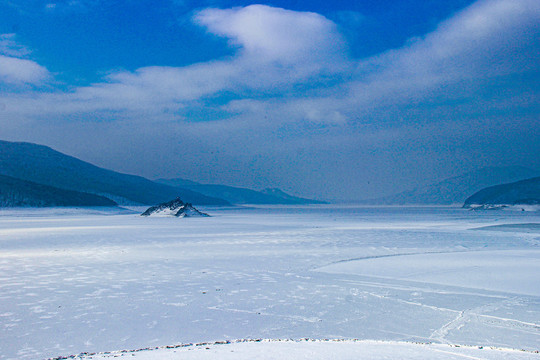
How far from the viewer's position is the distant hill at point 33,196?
322ft

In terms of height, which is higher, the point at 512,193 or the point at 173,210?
the point at 512,193

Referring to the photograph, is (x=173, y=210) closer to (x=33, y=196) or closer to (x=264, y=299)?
(x=264, y=299)

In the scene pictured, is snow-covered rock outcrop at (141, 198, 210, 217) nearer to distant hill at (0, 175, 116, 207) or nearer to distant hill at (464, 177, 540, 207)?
distant hill at (0, 175, 116, 207)

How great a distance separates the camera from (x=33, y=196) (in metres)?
105

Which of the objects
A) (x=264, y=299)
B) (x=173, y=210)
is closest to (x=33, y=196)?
(x=173, y=210)

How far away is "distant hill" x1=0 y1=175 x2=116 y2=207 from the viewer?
322 feet

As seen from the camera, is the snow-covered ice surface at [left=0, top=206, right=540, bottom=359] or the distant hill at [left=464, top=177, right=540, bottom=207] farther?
the distant hill at [left=464, top=177, right=540, bottom=207]

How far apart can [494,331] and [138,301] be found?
5.43m

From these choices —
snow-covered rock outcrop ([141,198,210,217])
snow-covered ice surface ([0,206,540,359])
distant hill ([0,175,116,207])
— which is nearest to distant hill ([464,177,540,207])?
snow-covered rock outcrop ([141,198,210,217])

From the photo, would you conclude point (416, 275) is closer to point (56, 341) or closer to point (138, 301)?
point (138, 301)

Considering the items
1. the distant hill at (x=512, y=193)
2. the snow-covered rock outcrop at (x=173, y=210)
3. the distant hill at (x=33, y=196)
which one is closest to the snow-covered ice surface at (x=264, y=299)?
the snow-covered rock outcrop at (x=173, y=210)

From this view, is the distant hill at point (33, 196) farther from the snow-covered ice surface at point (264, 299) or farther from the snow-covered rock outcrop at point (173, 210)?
the snow-covered ice surface at point (264, 299)

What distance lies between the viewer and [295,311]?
288 inches

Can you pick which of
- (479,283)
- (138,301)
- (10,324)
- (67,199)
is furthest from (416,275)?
(67,199)
